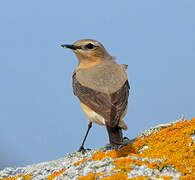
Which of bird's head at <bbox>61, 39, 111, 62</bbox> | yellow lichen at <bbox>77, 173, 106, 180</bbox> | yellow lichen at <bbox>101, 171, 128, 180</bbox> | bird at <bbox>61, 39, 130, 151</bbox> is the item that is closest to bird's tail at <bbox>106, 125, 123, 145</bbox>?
bird at <bbox>61, 39, 130, 151</bbox>

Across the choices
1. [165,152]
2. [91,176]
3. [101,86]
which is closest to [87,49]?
[101,86]

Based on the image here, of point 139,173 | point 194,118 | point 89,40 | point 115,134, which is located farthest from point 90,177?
point 89,40

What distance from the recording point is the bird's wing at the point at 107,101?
6875 millimetres

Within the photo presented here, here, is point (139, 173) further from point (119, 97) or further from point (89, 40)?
point (89, 40)

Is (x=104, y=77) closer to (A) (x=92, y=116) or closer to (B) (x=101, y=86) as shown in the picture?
(B) (x=101, y=86)

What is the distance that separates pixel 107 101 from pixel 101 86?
2.16 feet

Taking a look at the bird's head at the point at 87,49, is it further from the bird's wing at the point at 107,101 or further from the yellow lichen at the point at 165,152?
the yellow lichen at the point at 165,152

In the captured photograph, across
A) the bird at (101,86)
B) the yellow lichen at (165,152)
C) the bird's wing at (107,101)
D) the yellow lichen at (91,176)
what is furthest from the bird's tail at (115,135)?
the yellow lichen at (91,176)

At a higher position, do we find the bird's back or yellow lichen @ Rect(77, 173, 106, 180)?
the bird's back

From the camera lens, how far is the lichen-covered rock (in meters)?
5.22

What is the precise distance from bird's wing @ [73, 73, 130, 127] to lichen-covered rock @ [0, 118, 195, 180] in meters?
0.71

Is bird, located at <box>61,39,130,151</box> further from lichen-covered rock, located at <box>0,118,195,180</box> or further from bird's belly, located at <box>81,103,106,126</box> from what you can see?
lichen-covered rock, located at <box>0,118,195,180</box>

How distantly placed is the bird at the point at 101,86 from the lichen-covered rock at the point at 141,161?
22.1 inches

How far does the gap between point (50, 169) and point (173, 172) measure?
274 cm
